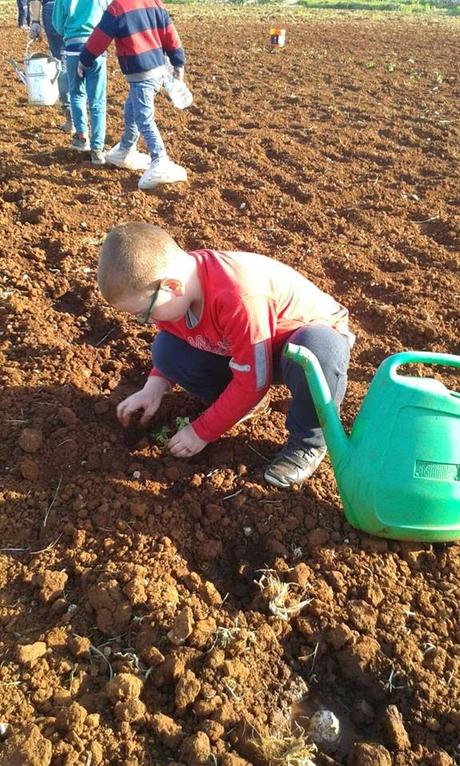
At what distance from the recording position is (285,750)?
1.68 meters

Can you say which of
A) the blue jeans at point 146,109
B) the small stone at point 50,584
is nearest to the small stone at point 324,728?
the small stone at point 50,584

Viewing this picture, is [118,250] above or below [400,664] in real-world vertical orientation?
above

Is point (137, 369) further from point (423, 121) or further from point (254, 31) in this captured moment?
point (254, 31)

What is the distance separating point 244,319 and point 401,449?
0.66m

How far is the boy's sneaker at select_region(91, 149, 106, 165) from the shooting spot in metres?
5.45

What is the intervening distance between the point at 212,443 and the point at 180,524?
0.47 m

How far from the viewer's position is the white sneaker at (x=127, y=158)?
5.36m

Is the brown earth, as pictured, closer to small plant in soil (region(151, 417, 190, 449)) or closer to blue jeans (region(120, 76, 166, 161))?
small plant in soil (region(151, 417, 190, 449))

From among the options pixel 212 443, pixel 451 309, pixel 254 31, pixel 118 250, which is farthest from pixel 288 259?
pixel 254 31

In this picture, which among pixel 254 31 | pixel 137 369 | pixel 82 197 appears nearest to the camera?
pixel 137 369

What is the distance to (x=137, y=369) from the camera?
3117 millimetres

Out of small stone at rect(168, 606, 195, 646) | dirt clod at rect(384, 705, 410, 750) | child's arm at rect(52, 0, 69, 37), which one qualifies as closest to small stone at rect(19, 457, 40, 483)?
small stone at rect(168, 606, 195, 646)

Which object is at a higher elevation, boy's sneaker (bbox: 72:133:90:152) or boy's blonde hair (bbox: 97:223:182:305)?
boy's blonde hair (bbox: 97:223:182:305)

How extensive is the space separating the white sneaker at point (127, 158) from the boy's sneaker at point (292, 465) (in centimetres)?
365
